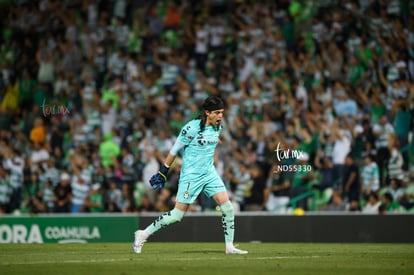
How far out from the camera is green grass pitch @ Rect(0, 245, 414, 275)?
12.2 m

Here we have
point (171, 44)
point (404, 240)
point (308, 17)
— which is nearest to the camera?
point (404, 240)

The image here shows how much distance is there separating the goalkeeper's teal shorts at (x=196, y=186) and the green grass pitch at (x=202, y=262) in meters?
0.89

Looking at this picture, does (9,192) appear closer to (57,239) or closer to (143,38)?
(57,239)

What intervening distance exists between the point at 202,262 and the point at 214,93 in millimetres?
13348

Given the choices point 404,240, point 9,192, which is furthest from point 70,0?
point 404,240

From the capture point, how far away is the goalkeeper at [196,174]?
1515 centimetres

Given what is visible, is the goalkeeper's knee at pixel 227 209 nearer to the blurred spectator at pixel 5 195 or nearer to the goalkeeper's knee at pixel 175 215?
the goalkeeper's knee at pixel 175 215

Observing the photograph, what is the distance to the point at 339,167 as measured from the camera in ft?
73.0

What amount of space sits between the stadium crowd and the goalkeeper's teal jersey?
7335 mm

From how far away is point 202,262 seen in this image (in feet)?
44.4

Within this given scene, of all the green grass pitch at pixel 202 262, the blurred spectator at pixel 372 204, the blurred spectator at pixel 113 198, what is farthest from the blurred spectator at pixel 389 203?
the blurred spectator at pixel 113 198

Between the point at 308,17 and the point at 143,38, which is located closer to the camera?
the point at 308,17

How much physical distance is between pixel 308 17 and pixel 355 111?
4201mm

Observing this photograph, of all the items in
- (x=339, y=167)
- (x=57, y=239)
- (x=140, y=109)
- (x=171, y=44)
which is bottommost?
(x=57, y=239)
